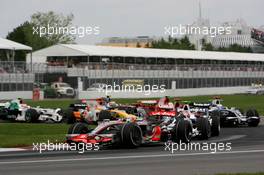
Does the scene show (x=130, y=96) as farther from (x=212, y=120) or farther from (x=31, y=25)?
(x=31, y=25)

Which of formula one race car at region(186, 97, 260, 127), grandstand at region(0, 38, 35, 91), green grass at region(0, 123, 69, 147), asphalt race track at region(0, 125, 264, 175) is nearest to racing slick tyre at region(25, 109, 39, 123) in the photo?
green grass at region(0, 123, 69, 147)

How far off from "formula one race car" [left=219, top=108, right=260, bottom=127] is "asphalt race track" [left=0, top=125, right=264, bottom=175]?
42.6 ft

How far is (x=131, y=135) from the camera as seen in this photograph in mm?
23094

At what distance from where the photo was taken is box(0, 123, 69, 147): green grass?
2606cm

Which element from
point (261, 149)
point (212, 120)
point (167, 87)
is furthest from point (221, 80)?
point (261, 149)

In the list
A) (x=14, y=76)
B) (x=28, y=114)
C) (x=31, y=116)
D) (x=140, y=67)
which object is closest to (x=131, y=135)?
(x=31, y=116)

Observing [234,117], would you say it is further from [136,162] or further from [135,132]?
[136,162]

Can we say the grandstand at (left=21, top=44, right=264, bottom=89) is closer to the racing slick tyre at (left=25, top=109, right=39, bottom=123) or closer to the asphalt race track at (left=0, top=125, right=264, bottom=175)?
the racing slick tyre at (left=25, top=109, right=39, bottom=123)

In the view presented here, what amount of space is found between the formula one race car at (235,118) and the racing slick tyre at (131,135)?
551 inches

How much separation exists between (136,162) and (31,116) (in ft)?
A: 64.4

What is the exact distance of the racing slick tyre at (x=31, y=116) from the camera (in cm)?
3766

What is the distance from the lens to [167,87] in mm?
85625

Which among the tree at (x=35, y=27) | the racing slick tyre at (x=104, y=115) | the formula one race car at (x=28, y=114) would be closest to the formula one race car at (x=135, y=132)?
the racing slick tyre at (x=104, y=115)

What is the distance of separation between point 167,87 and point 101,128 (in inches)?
2451
